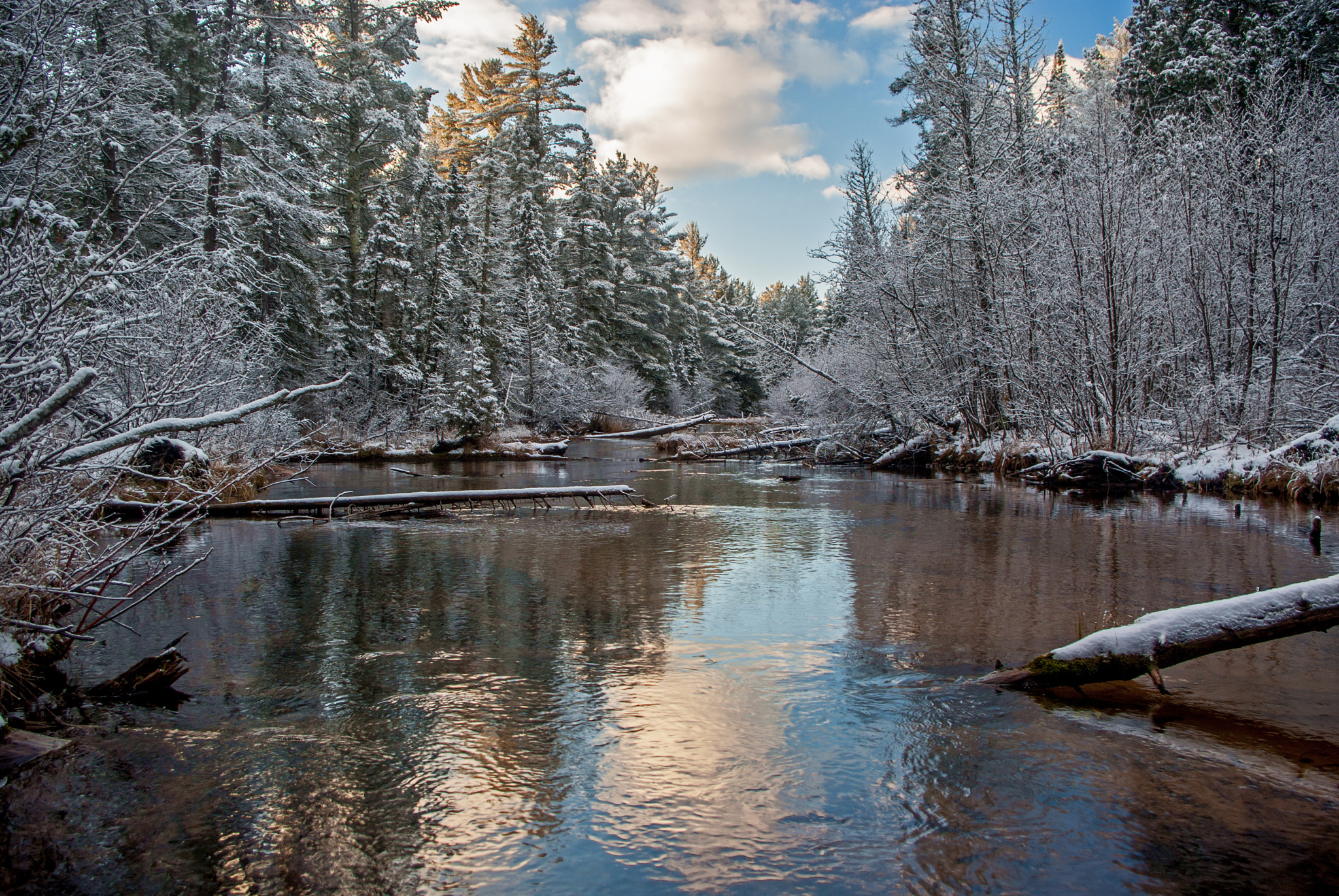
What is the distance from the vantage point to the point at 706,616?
21.5 feet

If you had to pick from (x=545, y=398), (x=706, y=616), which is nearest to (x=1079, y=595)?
(x=706, y=616)

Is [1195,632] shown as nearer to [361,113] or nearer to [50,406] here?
[50,406]

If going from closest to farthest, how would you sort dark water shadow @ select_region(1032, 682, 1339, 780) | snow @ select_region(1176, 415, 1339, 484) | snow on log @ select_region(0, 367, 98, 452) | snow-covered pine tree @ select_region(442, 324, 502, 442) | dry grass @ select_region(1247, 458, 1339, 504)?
1. snow on log @ select_region(0, 367, 98, 452)
2. dark water shadow @ select_region(1032, 682, 1339, 780)
3. snow @ select_region(1176, 415, 1339, 484)
4. dry grass @ select_region(1247, 458, 1339, 504)
5. snow-covered pine tree @ select_region(442, 324, 502, 442)

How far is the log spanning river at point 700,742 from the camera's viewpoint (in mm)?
2959

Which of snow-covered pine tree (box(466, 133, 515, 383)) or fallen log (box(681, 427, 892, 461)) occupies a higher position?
snow-covered pine tree (box(466, 133, 515, 383))

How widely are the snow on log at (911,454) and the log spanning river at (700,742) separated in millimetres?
14196

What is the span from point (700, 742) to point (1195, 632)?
2776 millimetres

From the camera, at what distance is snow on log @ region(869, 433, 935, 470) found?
22.5 metres

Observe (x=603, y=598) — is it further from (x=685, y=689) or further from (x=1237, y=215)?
(x=1237, y=215)

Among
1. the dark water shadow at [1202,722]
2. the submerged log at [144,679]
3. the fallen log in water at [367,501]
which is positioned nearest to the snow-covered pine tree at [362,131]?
the fallen log in water at [367,501]

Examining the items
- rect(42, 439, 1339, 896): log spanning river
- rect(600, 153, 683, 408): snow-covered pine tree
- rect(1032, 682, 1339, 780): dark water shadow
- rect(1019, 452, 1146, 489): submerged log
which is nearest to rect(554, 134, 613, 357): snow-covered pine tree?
rect(600, 153, 683, 408): snow-covered pine tree

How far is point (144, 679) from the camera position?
463cm

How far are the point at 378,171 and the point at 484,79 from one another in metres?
15.8

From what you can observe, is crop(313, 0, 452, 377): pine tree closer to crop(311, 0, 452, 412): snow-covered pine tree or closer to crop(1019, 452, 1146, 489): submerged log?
crop(311, 0, 452, 412): snow-covered pine tree
